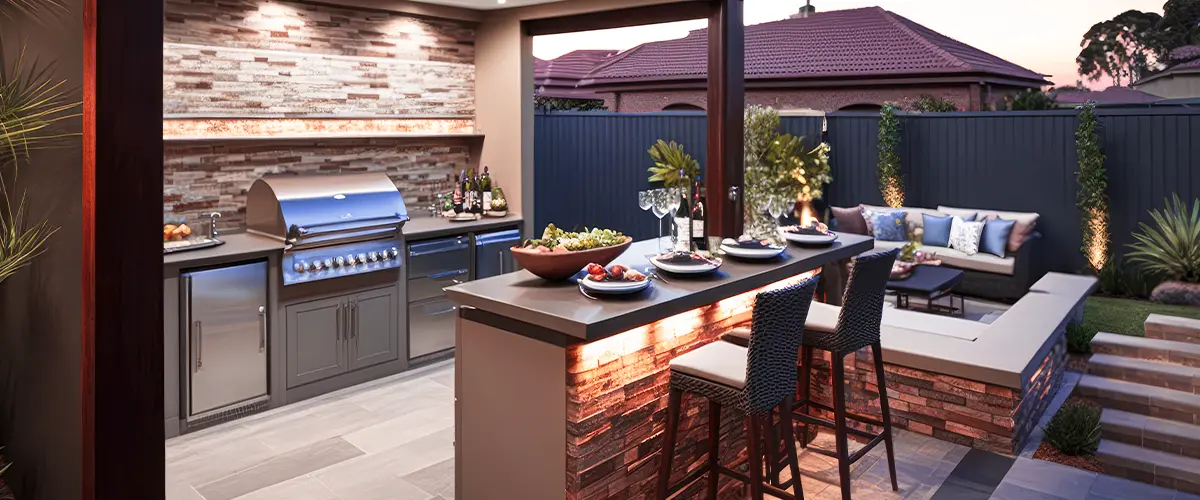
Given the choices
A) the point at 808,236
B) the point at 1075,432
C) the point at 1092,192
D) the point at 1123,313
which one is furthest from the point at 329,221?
the point at 1092,192

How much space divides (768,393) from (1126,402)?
3586 millimetres

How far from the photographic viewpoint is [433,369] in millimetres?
6348

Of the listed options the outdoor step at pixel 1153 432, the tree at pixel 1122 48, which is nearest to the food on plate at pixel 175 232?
the outdoor step at pixel 1153 432

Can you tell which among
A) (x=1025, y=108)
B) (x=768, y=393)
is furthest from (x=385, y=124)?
(x=1025, y=108)

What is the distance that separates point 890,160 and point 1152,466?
596cm

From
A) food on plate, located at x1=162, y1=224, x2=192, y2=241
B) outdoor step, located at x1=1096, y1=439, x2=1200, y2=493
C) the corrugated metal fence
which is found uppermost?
the corrugated metal fence

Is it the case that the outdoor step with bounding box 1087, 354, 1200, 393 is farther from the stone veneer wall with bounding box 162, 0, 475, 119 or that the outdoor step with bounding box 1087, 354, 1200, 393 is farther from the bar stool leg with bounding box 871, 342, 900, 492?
the stone veneer wall with bounding box 162, 0, 475, 119

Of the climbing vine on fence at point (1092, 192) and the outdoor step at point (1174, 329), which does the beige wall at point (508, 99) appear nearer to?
the outdoor step at point (1174, 329)

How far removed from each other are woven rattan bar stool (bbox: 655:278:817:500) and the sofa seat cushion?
221 inches

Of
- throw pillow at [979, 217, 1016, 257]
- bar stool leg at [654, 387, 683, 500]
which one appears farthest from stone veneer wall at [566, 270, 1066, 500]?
throw pillow at [979, 217, 1016, 257]

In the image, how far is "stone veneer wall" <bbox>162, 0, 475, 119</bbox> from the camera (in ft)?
17.9

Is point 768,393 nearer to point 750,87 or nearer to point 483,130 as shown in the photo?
point 483,130

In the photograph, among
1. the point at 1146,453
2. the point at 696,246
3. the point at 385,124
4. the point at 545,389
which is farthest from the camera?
the point at 385,124

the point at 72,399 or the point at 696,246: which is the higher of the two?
the point at 696,246
